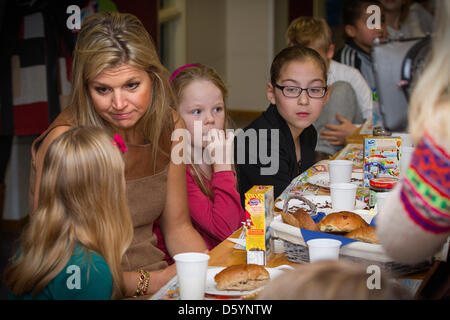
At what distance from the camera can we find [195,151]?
2.58m

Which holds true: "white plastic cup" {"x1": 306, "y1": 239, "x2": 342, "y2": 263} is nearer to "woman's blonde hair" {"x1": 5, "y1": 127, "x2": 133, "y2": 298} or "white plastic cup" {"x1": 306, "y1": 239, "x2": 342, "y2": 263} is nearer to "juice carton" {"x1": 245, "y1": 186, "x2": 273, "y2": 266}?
"juice carton" {"x1": 245, "y1": 186, "x2": 273, "y2": 266}

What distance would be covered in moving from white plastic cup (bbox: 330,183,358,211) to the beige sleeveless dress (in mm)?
632

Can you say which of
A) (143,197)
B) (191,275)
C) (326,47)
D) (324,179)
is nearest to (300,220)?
(191,275)

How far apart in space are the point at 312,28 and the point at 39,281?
126 inches

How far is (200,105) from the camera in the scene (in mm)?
2600

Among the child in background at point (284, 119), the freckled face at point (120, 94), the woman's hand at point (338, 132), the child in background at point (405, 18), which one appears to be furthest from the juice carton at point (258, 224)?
the child in background at point (405, 18)

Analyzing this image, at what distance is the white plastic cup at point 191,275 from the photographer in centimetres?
147

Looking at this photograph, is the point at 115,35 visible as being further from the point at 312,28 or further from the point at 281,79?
the point at 312,28

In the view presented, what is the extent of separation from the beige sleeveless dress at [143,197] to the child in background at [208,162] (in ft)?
0.84

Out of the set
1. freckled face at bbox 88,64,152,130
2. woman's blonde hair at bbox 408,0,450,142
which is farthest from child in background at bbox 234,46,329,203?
woman's blonde hair at bbox 408,0,450,142

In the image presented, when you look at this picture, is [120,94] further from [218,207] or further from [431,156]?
[431,156]

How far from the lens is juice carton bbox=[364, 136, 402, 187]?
7.27 feet

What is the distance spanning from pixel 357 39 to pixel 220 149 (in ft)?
9.12
